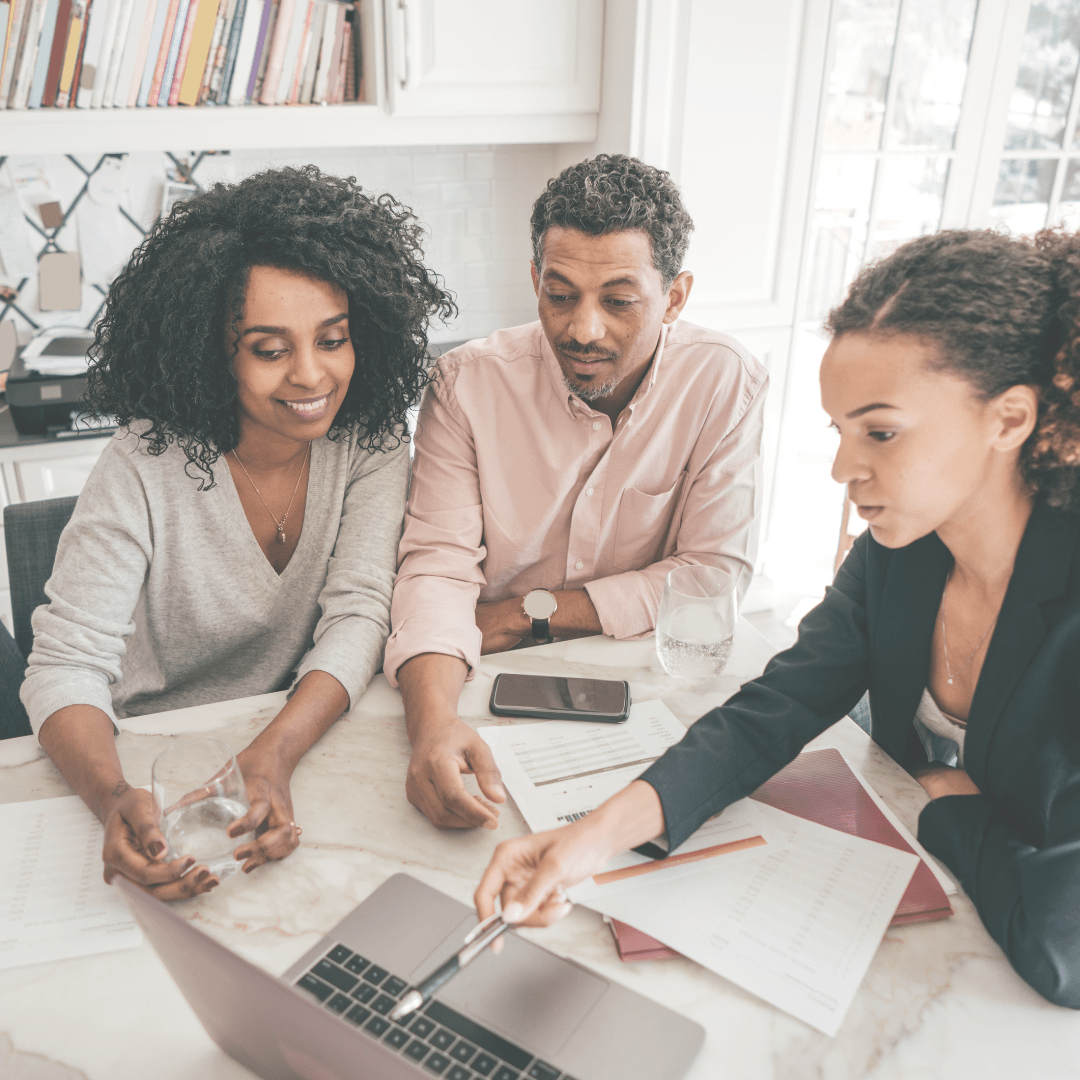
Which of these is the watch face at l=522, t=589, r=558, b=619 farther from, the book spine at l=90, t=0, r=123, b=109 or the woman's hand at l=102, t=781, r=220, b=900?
the book spine at l=90, t=0, r=123, b=109

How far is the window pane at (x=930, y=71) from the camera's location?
2775 millimetres

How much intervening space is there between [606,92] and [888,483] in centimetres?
197

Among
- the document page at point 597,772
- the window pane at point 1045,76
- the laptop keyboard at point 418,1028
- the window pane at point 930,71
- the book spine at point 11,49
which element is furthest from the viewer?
the window pane at point 1045,76

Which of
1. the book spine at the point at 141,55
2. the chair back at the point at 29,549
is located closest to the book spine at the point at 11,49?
the book spine at the point at 141,55

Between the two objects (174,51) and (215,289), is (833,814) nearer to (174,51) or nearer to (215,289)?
(215,289)

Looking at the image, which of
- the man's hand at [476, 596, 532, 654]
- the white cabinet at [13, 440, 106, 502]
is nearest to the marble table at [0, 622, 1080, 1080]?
the man's hand at [476, 596, 532, 654]

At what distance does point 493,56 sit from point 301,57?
495 millimetres

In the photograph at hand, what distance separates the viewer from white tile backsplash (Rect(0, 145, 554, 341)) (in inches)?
104

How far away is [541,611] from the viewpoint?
1450 millimetres

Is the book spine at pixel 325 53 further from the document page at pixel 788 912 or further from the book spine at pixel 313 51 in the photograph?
the document page at pixel 788 912

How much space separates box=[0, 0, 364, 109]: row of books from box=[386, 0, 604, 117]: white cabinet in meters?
0.19

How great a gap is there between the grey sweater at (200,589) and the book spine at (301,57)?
52.0 inches

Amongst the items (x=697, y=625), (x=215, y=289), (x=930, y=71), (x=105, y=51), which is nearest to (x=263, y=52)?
(x=105, y=51)

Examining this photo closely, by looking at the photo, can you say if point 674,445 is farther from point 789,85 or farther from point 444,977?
point 789,85
